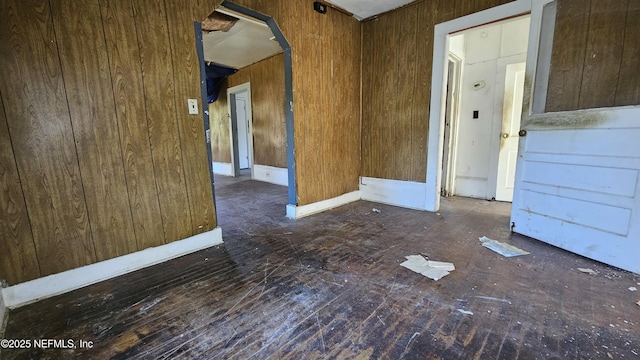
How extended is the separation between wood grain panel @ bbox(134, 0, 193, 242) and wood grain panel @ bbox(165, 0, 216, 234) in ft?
0.14

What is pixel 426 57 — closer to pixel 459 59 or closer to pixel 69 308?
pixel 459 59

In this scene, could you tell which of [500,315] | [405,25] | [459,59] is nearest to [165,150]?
[500,315]

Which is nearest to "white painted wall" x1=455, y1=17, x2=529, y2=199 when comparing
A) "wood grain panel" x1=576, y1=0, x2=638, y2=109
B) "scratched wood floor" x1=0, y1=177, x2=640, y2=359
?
"wood grain panel" x1=576, y1=0, x2=638, y2=109

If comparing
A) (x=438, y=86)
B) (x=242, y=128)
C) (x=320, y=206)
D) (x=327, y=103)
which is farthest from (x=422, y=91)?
(x=242, y=128)

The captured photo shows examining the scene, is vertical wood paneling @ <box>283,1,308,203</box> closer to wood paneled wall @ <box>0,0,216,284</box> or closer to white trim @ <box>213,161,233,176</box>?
wood paneled wall @ <box>0,0,216,284</box>

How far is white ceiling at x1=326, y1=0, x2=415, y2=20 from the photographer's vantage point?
3221 millimetres

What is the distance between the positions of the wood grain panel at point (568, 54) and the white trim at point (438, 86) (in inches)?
20.7

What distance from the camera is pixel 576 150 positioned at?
2168 millimetres

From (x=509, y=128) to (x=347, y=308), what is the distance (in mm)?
3735

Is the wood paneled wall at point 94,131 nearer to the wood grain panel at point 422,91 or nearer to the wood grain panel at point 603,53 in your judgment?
the wood grain panel at point 422,91

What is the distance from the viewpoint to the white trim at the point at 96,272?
5.43 ft

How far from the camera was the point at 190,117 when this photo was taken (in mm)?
2266

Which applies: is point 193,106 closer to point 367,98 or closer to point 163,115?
point 163,115

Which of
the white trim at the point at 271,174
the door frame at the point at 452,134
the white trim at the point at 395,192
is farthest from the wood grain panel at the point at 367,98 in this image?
the white trim at the point at 271,174
